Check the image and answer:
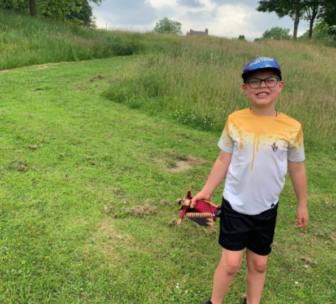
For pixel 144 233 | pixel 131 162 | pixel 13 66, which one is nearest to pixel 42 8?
pixel 13 66

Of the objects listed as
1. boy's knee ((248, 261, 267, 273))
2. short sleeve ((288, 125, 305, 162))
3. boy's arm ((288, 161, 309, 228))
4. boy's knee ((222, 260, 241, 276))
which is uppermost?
short sleeve ((288, 125, 305, 162))

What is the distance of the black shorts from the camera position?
5.68 ft

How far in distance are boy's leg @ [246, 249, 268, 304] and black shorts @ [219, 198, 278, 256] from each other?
0.06 m

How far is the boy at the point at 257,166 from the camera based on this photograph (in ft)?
5.57

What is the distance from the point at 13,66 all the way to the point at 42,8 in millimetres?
17951

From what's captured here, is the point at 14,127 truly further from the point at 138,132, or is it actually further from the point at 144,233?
the point at 144,233

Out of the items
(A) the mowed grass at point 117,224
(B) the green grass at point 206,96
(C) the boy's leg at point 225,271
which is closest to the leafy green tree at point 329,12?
(B) the green grass at point 206,96

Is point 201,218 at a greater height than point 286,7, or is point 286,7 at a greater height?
point 286,7

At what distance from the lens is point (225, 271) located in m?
1.79

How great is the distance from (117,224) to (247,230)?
5.12 feet

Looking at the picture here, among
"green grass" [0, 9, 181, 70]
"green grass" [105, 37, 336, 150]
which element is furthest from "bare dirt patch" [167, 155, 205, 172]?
"green grass" [0, 9, 181, 70]

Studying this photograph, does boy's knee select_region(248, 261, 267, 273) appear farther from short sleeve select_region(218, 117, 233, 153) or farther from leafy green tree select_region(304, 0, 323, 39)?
leafy green tree select_region(304, 0, 323, 39)

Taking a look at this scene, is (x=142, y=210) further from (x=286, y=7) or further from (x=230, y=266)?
(x=286, y=7)

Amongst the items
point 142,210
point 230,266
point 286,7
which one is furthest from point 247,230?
point 286,7
